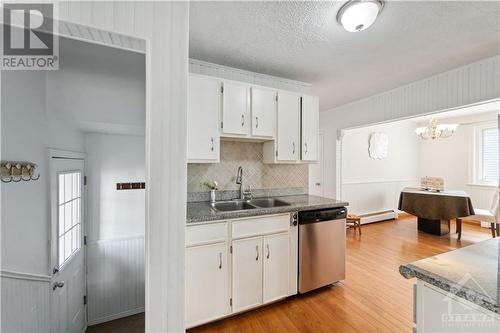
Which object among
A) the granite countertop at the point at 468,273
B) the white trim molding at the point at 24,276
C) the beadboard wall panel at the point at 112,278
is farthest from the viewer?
the beadboard wall panel at the point at 112,278

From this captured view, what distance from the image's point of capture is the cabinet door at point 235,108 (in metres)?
2.29

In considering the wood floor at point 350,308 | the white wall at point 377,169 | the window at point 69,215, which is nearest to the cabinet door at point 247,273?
the wood floor at point 350,308

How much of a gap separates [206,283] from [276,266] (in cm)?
69

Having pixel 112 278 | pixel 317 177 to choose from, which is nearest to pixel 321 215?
pixel 112 278

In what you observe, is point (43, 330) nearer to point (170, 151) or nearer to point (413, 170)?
point (170, 151)

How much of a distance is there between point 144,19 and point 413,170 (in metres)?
7.33

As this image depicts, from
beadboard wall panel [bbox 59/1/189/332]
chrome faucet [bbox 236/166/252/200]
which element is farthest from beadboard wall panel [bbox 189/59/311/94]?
beadboard wall panel [bbox 59/1/189/332]

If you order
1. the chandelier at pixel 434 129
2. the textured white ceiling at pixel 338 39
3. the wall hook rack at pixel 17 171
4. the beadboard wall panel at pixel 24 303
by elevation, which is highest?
the textured white ceiling at pixel 338 39

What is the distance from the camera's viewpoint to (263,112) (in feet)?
8.14

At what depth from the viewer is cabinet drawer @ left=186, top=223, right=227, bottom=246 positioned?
178cm

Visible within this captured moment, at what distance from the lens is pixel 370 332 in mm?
1846

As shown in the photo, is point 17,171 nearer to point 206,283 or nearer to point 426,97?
point 206,283

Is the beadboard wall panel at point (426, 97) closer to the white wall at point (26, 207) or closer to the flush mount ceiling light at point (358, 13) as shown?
the flush mount ceiling light at point (358, 13)

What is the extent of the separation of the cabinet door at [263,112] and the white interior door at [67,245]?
5.53 ft
